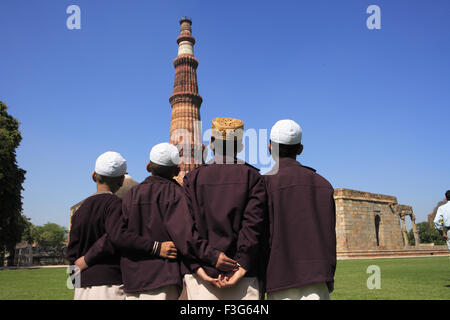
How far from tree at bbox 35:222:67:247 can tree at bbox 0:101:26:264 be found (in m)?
45.9

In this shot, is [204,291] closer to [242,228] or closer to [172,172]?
[242,228]

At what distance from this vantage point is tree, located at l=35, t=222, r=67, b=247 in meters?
66.1

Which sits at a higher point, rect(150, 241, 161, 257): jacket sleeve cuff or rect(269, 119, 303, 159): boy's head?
rect(269, 119, 303, 159): boy's head

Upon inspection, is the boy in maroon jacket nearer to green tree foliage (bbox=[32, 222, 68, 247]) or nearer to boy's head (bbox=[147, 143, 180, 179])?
boy's head (bbox=[147, 143, 180, 179])

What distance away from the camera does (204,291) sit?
7.59 feet

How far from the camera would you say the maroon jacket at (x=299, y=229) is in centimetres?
222

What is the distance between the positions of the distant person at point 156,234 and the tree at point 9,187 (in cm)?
2181

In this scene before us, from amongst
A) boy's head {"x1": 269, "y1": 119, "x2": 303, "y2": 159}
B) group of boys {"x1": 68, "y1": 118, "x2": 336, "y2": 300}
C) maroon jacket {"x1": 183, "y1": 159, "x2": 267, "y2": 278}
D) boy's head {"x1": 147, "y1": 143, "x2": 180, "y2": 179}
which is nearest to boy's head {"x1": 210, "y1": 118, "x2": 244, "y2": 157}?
group of boys {"x1": 68, "y1": 118, "x2": 336, "y2": 300}

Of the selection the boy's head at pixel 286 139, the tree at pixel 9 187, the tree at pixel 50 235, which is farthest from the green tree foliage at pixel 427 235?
the tree at pixel 50 235

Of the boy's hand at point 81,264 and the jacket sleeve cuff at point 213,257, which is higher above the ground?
the jacket sleeve cuff at point 213,257

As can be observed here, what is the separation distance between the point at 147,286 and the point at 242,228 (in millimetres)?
788

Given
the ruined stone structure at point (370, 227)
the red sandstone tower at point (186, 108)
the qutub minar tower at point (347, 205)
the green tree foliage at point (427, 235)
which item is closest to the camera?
the ruined stone structure at point (370, 227)

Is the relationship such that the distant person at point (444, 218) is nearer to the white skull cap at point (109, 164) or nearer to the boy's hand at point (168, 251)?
the boy's hand at point (168, 251)
